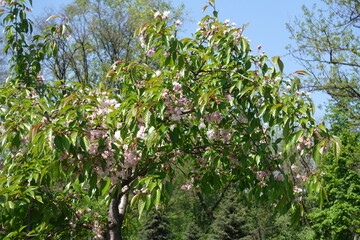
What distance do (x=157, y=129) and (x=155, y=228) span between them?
13106mm

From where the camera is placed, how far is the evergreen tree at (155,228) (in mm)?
14422

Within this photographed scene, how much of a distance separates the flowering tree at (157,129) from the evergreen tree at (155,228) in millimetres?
11566

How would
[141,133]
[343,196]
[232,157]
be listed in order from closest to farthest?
[141,133]
[232,157]
[343,196]

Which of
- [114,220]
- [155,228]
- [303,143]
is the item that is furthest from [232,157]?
[155,228]

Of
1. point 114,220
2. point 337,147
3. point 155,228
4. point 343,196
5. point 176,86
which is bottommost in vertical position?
point 114,220

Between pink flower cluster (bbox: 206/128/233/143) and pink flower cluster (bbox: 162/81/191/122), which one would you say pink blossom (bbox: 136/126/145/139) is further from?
pink flower cluster (bbox: 206/128/233/143)

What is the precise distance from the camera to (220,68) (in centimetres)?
288

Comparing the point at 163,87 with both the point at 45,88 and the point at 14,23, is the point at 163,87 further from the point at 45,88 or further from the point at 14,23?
the point at 14,23

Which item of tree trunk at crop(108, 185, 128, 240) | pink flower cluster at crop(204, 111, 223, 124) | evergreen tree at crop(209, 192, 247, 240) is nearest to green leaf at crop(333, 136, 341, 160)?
pink flower cluster at crop(204, 111, 223, 124)

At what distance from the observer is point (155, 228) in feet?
48.4

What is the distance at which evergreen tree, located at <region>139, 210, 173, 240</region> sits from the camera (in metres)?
14.4

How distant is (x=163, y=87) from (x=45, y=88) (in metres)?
1.49

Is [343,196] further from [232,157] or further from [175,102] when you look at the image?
[175,102]

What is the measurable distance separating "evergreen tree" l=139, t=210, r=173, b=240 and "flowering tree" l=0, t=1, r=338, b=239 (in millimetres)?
11566
